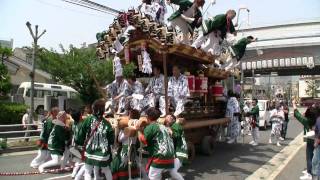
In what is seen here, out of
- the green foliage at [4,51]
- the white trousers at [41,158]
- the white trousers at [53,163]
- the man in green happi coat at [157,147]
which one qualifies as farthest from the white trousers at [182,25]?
the green foliage at [4,51]

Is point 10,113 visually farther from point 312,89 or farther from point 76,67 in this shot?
point 312,89

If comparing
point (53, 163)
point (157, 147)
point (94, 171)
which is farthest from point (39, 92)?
point (157, 147)

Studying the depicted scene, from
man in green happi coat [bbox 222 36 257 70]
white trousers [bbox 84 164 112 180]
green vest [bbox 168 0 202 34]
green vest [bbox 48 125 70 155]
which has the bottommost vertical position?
white trousers [bbox 84 164 112 180]

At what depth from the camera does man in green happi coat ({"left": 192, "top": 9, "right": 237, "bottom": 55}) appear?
11188 mm

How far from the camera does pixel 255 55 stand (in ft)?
145

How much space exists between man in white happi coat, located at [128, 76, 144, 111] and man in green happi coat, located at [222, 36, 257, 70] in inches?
184

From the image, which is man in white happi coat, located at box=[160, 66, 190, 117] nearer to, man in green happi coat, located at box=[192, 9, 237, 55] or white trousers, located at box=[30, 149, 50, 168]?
man in green happi coat, located at box=[192, 9, 237, 55]

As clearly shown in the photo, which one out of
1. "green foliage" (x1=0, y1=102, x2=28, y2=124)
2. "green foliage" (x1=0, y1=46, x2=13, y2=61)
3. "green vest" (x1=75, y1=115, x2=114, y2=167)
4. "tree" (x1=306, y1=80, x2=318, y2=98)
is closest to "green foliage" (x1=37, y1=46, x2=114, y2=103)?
"green foliage" (x1=0, y1=46, x2=13, y2=61)

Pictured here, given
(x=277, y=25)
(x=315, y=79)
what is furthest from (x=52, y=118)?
(x=315, y=79)

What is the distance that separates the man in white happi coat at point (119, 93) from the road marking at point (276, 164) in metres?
3.56

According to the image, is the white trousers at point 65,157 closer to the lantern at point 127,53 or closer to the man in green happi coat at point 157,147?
the lantern at point 127,53

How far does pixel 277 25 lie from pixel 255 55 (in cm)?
484

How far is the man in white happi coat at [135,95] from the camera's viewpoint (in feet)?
32.6

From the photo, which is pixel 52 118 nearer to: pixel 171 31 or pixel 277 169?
pixel 171 31
